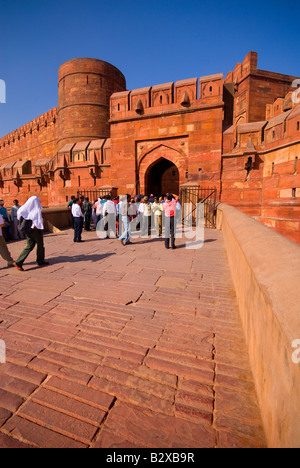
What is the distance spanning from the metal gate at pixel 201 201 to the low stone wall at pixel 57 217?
5151 mm

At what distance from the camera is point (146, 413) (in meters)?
1.45

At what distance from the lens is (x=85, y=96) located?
1986 centimetres

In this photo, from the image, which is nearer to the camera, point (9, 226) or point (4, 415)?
point (4, 415)

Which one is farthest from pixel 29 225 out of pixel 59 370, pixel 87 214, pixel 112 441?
pixel 87 214

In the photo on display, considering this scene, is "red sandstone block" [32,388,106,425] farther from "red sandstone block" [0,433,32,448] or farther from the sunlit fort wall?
the sunlit fort wall

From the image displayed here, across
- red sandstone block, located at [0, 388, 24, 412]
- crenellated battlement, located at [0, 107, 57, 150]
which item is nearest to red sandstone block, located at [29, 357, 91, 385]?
red sandstone block, located at [0, 388, 24, 412]

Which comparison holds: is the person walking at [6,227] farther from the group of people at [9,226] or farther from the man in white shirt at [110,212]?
the man in white shirt at [110,212]

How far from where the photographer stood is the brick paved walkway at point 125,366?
4.41 ft

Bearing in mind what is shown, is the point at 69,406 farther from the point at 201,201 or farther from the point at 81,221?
the point at 201,201

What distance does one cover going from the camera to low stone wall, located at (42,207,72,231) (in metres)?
9.28

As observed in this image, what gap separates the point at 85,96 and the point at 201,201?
49.9 feet

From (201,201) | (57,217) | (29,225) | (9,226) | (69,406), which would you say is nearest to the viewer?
(69,406)

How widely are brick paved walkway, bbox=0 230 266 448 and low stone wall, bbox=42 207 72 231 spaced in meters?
6.02
